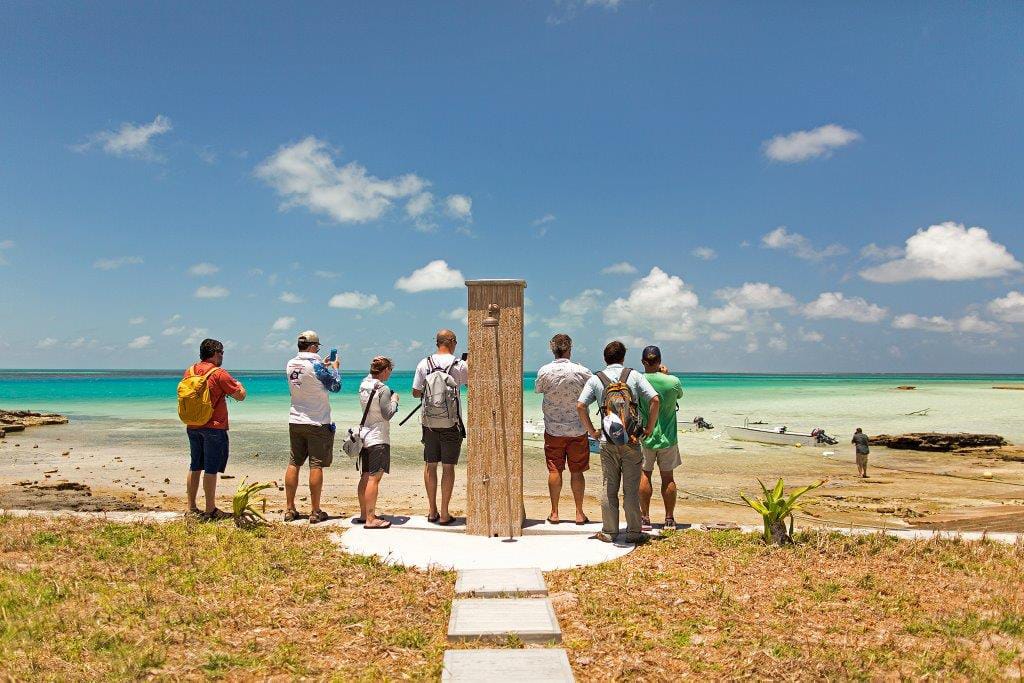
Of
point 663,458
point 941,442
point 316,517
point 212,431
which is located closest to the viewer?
point 663,458

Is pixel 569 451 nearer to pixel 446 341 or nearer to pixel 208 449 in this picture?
pixel 446 341

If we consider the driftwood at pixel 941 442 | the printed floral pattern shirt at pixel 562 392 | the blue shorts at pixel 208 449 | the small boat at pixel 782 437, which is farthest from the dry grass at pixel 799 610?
the driftwood at pixel 941 442

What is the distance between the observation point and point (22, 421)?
27750 mm

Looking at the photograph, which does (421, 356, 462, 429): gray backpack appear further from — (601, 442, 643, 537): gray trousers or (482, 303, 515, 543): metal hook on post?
(601, 442, 643, 537): gray trousers

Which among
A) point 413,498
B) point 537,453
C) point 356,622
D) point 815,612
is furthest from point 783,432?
point 356,622

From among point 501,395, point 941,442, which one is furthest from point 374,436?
point 941,442

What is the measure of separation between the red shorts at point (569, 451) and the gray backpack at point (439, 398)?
3.50 feet

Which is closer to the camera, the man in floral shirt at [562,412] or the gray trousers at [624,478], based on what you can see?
the gray trousers at [624,478]

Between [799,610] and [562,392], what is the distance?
302 centimetres

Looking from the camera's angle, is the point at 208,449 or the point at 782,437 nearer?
the point at 208,449

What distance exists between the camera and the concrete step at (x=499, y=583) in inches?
195

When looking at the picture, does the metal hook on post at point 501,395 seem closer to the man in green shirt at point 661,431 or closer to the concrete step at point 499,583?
the concrete step at point 499,583

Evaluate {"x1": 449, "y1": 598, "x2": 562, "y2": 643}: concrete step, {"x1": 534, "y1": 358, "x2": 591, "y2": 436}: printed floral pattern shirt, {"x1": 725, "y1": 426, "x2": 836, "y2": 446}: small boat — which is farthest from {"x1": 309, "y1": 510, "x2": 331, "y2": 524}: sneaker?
{"x1": 725, "y1": 426, "x2": 836, "y2": 446}: small boat

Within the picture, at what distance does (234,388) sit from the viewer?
275 inches
